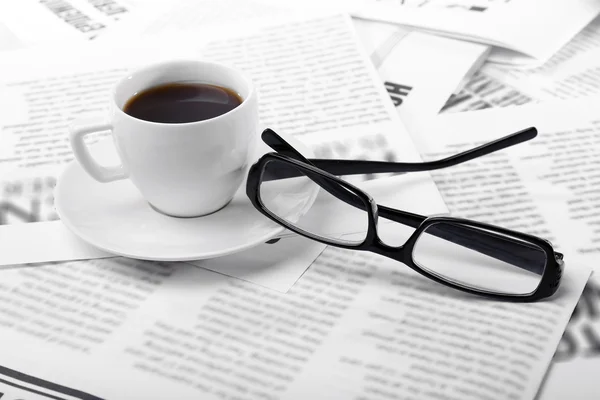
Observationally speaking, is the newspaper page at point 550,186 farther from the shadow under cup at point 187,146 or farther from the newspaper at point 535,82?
the shadow under cup at point 187,146

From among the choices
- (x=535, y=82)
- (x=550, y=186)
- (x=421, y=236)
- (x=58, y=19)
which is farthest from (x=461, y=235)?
(x=58, y=19)

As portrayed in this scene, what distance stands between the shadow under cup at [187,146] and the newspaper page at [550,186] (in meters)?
0.21

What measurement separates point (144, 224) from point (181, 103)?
108 mm

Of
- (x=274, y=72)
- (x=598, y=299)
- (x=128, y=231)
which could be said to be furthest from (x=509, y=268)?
(x=274, y=72)

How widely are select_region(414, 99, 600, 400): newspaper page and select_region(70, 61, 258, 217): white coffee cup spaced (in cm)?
21

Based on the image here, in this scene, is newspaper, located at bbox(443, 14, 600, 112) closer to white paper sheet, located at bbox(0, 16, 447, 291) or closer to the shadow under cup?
white paper sheet, located at bbox(0, 16, 447, 291)

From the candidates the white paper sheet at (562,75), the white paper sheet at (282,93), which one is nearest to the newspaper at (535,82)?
the white paper sheet at (562,75)

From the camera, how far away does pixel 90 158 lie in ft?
1.80

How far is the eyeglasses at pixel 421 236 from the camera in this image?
1.62 feet

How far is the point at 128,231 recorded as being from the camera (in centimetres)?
53

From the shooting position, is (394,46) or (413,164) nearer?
(413,164)

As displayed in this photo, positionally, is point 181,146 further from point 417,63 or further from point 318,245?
point 417,63

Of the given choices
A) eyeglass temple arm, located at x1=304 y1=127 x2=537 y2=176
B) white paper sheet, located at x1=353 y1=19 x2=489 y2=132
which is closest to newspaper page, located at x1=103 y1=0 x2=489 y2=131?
white paper sheet, located at x1=353 y1=19 x2=489 y2=132

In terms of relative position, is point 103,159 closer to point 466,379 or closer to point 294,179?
point 294,179
